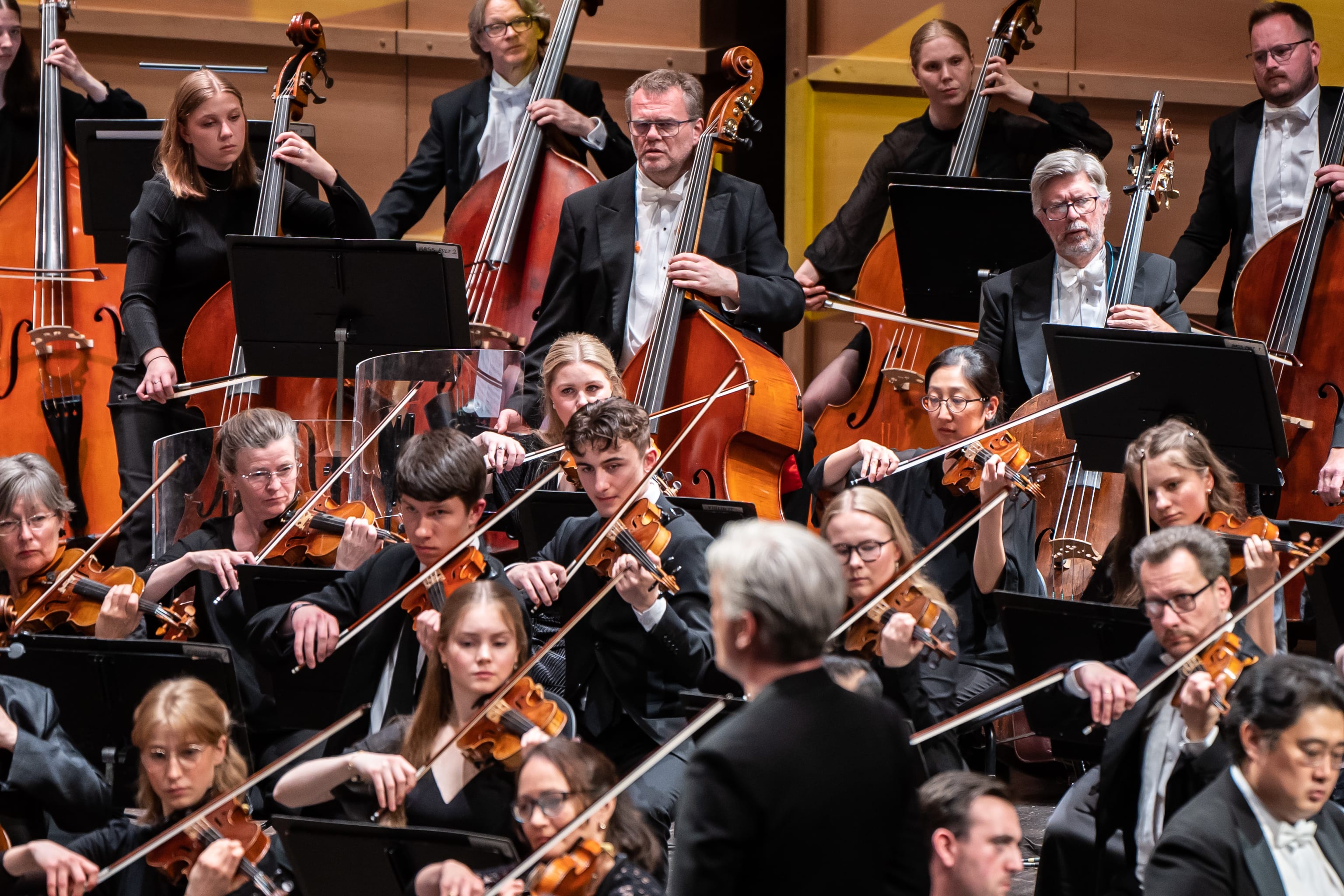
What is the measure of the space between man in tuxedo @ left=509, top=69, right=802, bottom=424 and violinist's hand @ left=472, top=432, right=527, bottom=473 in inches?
16.5

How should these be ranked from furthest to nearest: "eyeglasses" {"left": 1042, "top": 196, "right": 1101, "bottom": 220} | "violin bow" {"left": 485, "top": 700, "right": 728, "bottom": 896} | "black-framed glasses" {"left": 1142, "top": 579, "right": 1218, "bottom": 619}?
1. "eyeglasses" {"left": 1042, "top": 196, "right": 1101, "bottom": 220}
2. "black-framed glasses" {"left": 1142, "top": 579, "right": 1218, "bottom": 619}
3. "violin bow" {"left": 485, "top": 700, "right": 728, "bottom": 896}

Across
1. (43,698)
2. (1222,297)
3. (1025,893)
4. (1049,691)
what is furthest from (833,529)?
(1222,297)

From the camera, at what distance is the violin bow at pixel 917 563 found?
2418mm

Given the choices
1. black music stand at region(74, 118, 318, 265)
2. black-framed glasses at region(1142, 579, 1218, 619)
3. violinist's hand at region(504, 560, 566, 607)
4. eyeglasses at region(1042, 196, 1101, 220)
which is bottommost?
violinist's hand at region(504, 560, 566, 607)

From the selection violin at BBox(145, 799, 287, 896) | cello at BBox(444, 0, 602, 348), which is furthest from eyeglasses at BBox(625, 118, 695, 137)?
violin at BBox(145, 799, 287, 896)

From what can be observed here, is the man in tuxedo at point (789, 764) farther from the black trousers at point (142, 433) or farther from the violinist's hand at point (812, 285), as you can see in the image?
the violinist's hand at point (812, 285)

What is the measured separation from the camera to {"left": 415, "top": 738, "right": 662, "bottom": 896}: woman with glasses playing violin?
1865mm

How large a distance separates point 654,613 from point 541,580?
0.57ft

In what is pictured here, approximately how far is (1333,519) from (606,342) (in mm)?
1457

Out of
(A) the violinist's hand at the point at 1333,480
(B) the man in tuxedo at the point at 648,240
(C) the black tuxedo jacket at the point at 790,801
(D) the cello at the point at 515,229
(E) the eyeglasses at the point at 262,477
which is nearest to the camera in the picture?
(C) the black tuxedo jacket at the point at 790,801

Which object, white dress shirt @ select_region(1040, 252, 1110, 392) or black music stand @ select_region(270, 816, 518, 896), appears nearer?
black music stand @ select_region(270, 816, 518, 896)

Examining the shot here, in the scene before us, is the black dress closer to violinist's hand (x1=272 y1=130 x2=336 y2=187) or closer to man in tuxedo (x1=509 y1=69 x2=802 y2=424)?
violinist's hand (x1=272 y1=130 x2=336 y2=187)

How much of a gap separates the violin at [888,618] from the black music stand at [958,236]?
1.23 metres

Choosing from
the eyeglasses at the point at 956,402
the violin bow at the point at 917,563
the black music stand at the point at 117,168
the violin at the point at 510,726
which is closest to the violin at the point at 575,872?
the violin at the point at 510,726
